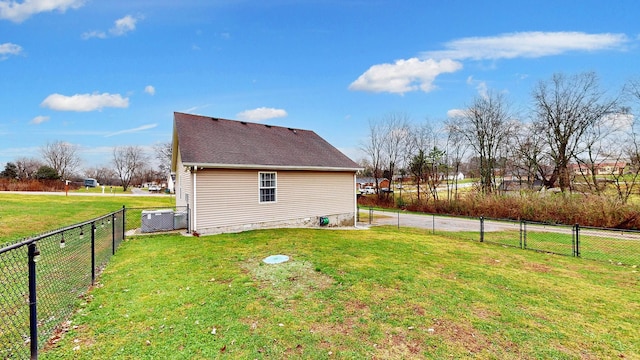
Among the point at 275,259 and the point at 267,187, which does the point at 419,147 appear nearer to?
the point at 267,187

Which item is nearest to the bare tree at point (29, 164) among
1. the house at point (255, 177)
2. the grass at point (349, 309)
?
the house at point (255, 177)

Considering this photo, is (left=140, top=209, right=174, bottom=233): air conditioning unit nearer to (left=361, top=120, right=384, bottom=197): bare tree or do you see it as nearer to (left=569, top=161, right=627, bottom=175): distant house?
(left=361, top=120, right=384, bottom=197): bare tree

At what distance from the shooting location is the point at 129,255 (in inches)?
291

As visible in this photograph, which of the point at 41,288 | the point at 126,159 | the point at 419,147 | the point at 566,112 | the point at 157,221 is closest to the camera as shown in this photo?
the point at 41,288

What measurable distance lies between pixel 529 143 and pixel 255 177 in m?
22.7

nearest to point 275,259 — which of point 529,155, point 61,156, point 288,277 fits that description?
point 288,277

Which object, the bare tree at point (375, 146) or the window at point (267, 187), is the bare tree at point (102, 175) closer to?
the bare tree at point (375, 146)

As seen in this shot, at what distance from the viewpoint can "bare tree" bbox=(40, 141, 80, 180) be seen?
168 feet

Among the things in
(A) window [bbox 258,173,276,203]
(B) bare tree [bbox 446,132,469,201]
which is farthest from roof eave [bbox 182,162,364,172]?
(B) bare tree [bbox 446,132,469,201]

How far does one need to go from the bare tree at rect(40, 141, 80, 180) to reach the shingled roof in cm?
5465

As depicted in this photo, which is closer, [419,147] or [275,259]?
[275,259]

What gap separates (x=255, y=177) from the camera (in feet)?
38.3

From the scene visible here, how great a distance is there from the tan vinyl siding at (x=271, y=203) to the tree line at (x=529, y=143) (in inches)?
538

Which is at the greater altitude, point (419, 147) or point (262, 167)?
point (419, 147)
